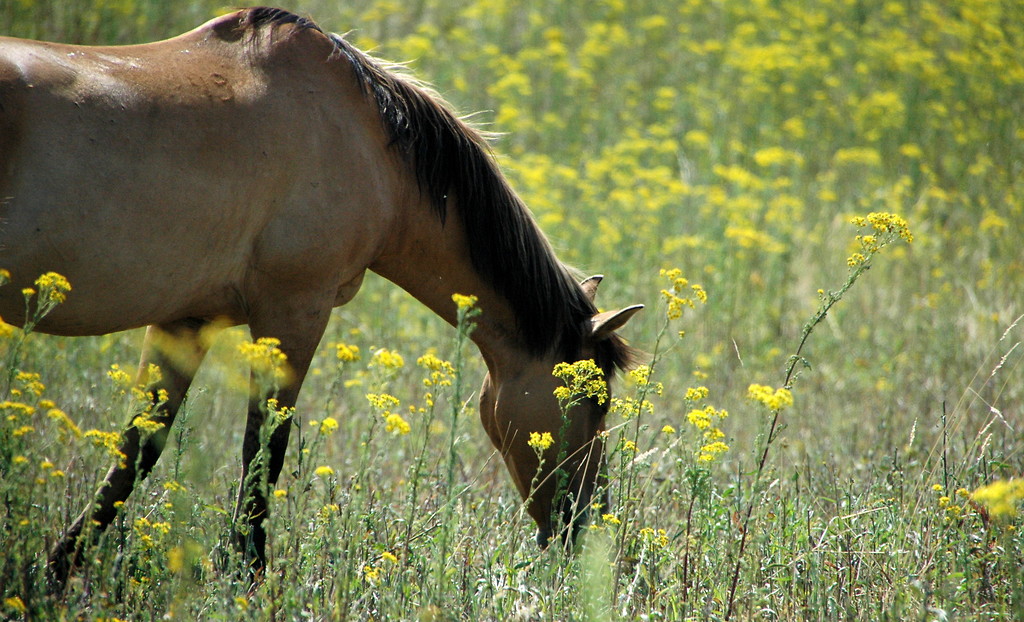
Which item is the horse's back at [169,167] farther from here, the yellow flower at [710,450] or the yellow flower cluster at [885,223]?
the yellow flower cluster at [885,223]

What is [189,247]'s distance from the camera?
2877 mm

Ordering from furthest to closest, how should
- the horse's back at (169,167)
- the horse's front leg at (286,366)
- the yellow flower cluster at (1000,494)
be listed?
the horse's front leg at (286,366), the horse's back at (169,167), the yellow flower cluster at (1000,494)

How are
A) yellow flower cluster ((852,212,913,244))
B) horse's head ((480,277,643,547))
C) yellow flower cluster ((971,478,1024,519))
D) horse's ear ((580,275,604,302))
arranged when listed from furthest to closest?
horse's ear ((580,275,604,302))
horse's head ((480,277,643,547))
yellow flower cluster ((852,212,913,244))
yellow flower cluster ((971,478,1024,519))

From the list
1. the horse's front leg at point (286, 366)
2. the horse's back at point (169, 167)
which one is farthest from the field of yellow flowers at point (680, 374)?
the horse's back at point (169, 167)

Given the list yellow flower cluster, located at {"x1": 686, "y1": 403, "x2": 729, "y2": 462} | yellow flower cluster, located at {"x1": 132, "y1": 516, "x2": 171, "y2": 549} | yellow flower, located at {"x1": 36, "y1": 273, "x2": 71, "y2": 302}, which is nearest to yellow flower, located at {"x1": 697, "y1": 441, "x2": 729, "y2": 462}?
yellow flower cluster, located at {"x1": 686, "y1": 403, "x2": 729, "y2": 462}

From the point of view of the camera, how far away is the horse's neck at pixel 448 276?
3.49m

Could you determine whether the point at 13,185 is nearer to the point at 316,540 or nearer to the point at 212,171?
the point at 212,171

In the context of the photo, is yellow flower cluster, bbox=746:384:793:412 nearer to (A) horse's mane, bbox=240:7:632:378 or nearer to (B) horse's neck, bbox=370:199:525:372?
(A) horse's mane, bbox=240:7:632:378

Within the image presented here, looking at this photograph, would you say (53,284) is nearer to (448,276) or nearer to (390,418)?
(390,418)

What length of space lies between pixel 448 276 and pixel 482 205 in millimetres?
326

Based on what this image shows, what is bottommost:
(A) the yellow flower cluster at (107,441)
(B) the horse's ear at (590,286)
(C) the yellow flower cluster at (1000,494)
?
(B) the horse's ear at (590,286)

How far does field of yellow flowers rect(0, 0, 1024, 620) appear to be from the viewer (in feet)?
8.44

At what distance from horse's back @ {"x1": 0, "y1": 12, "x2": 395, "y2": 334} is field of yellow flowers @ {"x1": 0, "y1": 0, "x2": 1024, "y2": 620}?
26cm

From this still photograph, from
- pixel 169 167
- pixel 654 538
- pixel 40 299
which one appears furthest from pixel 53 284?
pixel 654 538
